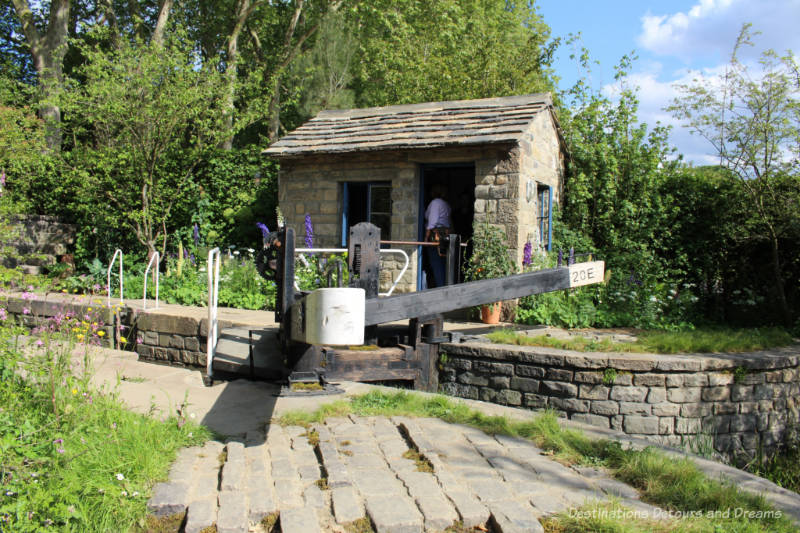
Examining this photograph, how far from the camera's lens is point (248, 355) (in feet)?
18.0

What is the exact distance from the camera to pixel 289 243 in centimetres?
398

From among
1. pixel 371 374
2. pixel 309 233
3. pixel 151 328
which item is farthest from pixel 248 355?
pixel 309 233

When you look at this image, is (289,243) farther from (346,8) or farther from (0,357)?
(346,8)

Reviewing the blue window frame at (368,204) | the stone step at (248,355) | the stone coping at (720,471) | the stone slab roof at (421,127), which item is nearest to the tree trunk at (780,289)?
the stone slab roof at (421,127)

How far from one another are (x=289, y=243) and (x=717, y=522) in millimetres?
2988

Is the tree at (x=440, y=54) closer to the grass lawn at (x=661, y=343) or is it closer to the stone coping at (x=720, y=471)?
the grass lawn at (x=661, y=343)

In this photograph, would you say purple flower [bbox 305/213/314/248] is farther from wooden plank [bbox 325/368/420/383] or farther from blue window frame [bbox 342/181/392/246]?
wooden plank [bbox 325/368/420/383]

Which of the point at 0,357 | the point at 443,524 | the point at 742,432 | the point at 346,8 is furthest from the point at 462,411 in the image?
the point at 346,8

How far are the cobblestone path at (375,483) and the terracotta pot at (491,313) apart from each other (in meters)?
4.04

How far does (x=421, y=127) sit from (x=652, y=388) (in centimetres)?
549

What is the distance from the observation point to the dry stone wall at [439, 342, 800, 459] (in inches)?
211

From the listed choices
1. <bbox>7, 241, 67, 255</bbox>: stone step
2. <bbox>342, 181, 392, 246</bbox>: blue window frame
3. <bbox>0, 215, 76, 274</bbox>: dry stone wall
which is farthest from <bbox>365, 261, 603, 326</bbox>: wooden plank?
<bbox>7, 241, 67, 255</bbox>: stone step

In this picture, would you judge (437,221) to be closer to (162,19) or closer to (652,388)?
(652,388)

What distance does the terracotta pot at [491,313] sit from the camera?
24.8 ft
